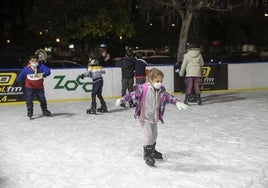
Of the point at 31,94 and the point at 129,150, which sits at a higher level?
the point at 31,94

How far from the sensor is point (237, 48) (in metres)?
50.7

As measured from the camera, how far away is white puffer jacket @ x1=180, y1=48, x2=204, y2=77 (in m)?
12.6

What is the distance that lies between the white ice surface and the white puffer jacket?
1.05m

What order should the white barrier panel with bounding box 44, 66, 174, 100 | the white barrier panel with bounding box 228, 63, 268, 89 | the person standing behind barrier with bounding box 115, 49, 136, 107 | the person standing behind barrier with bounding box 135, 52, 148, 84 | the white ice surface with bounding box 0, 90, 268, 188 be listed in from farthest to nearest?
1. the white barrier panel with bounding box 228, 63, 268, 89
2. the white barrier panel with bounding box 44, 66, 174, 100
3. the person standing behind barrier with bounding box 115, 49, 136, 107
4. the person standing behind barrier with bounding box 135, 52, 148, 84
5. the white ice surface with bounding box 0, 90, 268, 188

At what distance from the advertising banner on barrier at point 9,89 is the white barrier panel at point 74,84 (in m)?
0.79

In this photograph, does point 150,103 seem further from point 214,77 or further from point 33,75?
point 214,77

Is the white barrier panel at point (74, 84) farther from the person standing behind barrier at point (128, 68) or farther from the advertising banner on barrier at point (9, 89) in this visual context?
the person standing behind barrier at point (128, 68)

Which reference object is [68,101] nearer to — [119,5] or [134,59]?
[134,59]

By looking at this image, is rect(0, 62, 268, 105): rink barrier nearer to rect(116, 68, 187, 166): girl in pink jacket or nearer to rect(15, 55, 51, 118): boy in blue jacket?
rect(15, 55, 51, 118): boy in blue jacket

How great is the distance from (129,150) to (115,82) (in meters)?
7.37

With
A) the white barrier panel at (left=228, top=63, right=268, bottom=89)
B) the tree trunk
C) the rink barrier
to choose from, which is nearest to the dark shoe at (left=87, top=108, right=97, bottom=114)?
the rink barrier

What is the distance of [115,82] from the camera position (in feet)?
48.6

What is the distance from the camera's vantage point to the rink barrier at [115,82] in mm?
13789

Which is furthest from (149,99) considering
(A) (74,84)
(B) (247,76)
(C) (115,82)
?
(B) (247,76)
